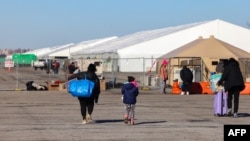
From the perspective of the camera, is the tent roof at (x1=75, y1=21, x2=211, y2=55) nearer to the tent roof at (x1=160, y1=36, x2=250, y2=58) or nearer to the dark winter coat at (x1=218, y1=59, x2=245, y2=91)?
the tent roof at (x1=160, y1=36, x2=250, y2=58)

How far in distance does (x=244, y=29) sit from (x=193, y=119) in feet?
208

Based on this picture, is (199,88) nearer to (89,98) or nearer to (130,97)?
(130,97)

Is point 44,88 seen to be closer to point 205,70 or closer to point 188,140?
point 205,70

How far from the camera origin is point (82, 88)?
50.1ft

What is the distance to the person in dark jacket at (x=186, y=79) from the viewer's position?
98.7 feet

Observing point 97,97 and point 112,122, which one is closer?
point 97,97

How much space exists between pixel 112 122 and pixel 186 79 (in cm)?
1415

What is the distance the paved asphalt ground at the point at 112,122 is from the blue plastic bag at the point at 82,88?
81 centimetres

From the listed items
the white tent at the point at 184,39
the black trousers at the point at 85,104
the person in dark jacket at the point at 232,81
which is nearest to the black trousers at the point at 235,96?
the person in dark jacket at the point at 232,81

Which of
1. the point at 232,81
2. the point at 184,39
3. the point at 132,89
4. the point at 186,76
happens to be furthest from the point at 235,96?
the point at 184,39

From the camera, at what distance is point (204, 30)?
253 ft

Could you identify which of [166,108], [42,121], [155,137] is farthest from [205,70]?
[155,137]

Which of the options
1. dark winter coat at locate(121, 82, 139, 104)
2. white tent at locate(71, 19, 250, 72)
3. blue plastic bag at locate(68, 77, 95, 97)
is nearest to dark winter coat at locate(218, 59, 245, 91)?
dark winter coat at locate(121, 82, 139, 104)

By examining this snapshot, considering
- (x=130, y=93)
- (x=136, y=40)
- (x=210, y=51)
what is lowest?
(x=130, y=93)
